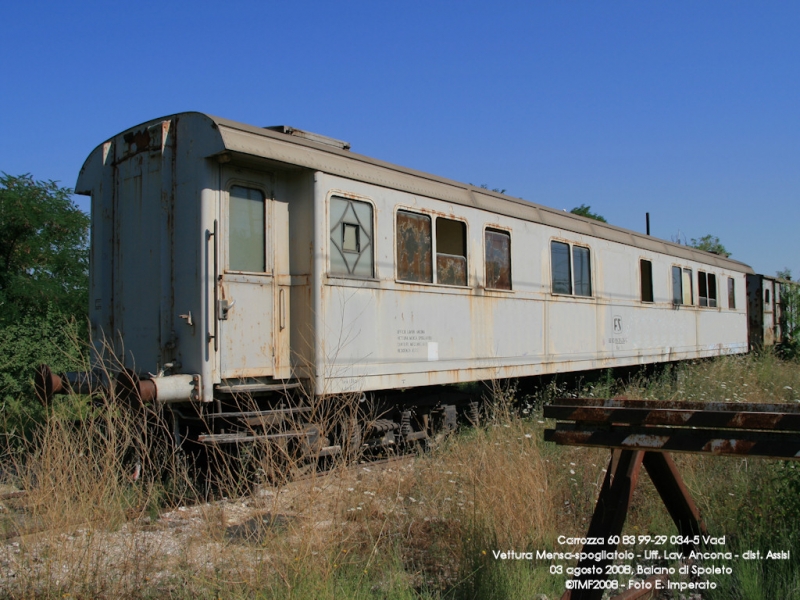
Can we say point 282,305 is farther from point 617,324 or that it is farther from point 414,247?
point 617,324

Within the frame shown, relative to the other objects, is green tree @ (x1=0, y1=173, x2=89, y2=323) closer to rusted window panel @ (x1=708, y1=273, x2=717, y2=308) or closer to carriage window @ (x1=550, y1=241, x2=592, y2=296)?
carriage window @ (x1=550, y1=241, x2=592, y2=296)

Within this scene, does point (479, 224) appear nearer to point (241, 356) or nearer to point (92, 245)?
point (241, 356)

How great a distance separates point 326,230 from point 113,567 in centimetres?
383

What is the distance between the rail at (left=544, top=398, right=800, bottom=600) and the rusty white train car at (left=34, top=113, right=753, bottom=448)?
2.57 m

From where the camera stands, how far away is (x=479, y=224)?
9062 mm

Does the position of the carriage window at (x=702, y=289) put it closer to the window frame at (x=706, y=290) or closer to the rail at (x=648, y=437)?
the window frame at (x=706, y=290)

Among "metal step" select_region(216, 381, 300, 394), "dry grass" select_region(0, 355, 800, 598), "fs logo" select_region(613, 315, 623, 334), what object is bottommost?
→ "dry grass" select_region(0, 355, 800, 598)

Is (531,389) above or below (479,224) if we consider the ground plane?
below

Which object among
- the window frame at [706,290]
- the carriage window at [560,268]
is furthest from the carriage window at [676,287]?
the carriage window at [560,268]

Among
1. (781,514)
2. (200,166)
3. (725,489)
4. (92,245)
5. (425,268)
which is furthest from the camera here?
(425,268)

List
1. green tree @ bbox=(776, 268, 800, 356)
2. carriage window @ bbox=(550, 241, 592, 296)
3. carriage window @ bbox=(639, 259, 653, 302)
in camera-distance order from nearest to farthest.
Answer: carriage window @ bbox=(550, 241, 592, 296) < carriage window @ bbox=(639, 259, 653, 302) < green tree @ bbox=(776, 268, 800, 356)

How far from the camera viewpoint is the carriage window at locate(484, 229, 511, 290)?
9.18m

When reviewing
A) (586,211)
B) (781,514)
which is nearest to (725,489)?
(781,514)

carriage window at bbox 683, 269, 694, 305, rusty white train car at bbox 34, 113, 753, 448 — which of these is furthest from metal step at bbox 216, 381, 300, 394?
carriage window at bbox 683, 269, 694, 305
